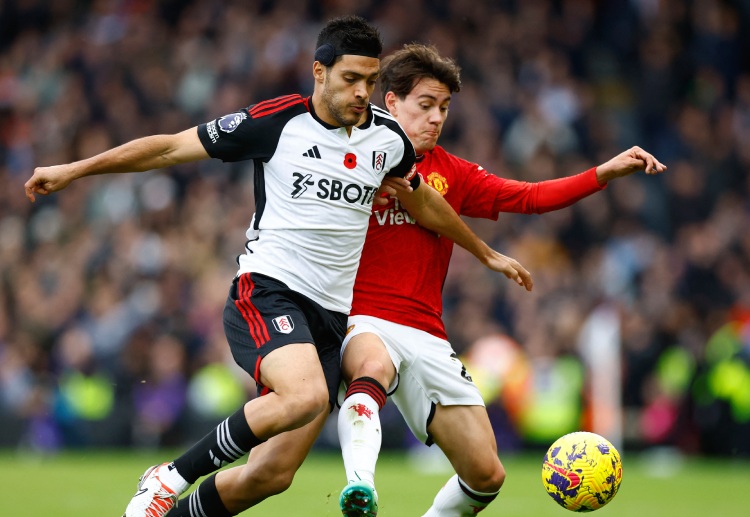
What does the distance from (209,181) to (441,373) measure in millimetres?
11991

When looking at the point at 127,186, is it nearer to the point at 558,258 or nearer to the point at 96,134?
the point at 96,134

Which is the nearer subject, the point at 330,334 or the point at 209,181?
the point at 330,334

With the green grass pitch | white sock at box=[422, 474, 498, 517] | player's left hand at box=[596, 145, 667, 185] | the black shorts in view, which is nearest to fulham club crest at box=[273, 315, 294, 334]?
the black shorts

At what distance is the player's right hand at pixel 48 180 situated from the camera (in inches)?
261

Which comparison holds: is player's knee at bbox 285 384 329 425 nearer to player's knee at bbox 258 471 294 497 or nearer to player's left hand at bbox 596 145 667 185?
player's knee at bbox 258 471 294 497

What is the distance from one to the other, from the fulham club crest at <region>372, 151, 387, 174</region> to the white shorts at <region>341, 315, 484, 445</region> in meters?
0.92

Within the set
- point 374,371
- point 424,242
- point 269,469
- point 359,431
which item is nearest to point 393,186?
point 424,242

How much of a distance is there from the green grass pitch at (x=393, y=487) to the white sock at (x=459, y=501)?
1.17 metres

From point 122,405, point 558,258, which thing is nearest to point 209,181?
point 122,405

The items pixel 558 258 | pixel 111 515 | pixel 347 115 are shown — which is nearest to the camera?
pixel 347 115

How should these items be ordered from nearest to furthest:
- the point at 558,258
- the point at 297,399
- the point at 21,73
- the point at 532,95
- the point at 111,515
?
1. the point at 297,399
2. the point at 111,515
3. the point at 558,258
4. the point at 532,95
5. the point at 21,73

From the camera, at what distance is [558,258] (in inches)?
675

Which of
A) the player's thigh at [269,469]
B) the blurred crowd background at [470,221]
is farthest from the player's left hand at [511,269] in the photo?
the blurred crowd background at [470,221]

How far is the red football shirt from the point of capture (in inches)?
300
